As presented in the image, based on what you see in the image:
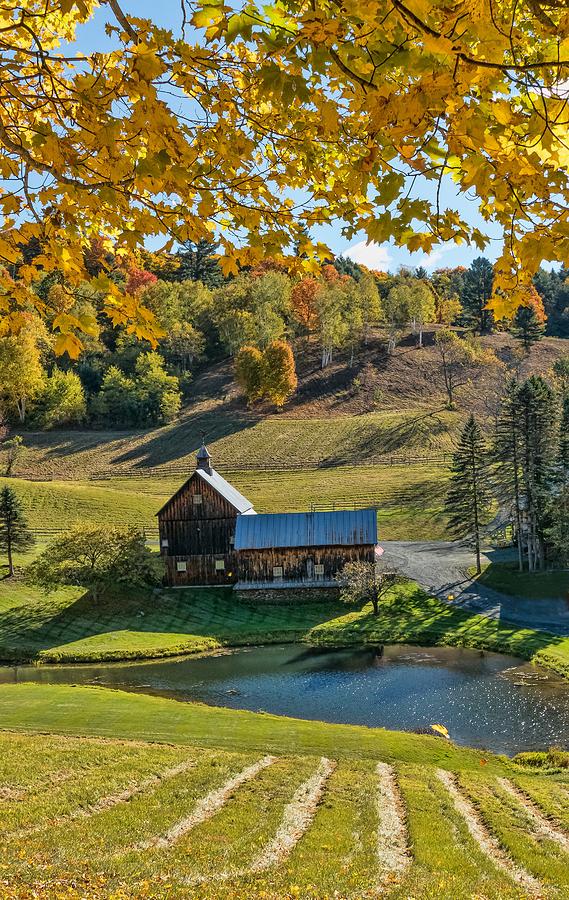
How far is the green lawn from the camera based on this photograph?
109ft

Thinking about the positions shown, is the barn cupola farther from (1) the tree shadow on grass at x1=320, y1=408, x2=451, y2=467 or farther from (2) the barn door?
(1) the tree shadow on grass at x1=320, y1=408, x2=451, y2=467

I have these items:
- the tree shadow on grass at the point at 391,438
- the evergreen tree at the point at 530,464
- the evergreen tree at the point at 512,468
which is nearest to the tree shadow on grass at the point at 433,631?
the evergreen tree at the point at 512,468

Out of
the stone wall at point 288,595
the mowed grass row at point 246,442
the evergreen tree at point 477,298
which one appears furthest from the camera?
the evergreen tree at point 477,298

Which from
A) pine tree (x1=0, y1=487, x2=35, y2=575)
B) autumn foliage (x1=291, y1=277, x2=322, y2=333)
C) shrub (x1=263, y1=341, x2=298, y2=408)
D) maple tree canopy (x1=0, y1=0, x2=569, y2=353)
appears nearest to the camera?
maple tree canopy (x1=0, y1=0, x2=569, y2=353)

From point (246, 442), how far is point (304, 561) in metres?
38.2

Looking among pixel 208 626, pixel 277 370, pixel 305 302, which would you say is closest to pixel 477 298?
pixel 305 302

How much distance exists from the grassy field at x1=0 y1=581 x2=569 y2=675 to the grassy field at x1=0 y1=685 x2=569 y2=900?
33.6ft

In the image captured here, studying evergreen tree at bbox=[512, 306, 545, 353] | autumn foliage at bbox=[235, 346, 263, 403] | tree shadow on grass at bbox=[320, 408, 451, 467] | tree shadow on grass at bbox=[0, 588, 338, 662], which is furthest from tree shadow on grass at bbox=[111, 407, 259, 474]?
evergreen tree at bbox=[512, 306, 545, 353]

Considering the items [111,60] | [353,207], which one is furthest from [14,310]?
[353,207]

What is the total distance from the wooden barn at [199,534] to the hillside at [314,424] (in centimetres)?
2828

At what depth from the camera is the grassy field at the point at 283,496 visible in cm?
4816

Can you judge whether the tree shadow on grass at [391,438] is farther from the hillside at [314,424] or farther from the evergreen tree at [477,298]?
the evergreen tree at [477,298]

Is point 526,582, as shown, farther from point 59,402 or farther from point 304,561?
point 59,402

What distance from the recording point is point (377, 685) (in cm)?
2312
